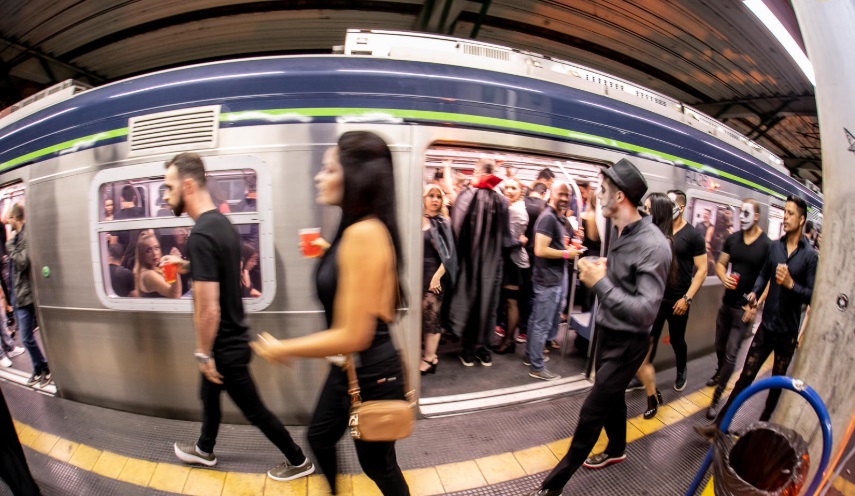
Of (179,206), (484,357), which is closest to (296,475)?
(179,206)

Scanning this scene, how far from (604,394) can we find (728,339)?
5.95 ft

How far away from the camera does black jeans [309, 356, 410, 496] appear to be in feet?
3.47

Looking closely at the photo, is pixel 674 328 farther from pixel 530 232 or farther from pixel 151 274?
pixel 151 274

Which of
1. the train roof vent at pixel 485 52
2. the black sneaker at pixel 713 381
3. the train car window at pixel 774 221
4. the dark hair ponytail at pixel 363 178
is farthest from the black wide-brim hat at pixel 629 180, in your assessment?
the train car window at pixel 774 221

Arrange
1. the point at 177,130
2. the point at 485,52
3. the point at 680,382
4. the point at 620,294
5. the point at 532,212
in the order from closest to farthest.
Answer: the point at 620,294 → the point at 177,130 → the point at 485,52 → the point at 680,382 → the point at 532,212

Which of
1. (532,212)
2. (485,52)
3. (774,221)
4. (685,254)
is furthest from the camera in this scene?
(774,221)

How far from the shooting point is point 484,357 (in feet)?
Result: 9.45

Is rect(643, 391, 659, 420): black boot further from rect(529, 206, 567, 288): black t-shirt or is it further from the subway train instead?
rect(529, 206, 567, 288): black t-shirt

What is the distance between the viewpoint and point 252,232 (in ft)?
6.18

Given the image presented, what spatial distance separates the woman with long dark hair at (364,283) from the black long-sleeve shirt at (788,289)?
105 inches

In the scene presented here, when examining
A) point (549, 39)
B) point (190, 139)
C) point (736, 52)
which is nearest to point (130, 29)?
point (190, 139)

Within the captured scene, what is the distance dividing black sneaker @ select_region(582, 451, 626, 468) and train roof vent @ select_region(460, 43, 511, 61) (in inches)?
107

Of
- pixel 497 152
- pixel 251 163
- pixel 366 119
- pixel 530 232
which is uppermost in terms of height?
pixel 366 119

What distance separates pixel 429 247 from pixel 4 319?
11.7ft
